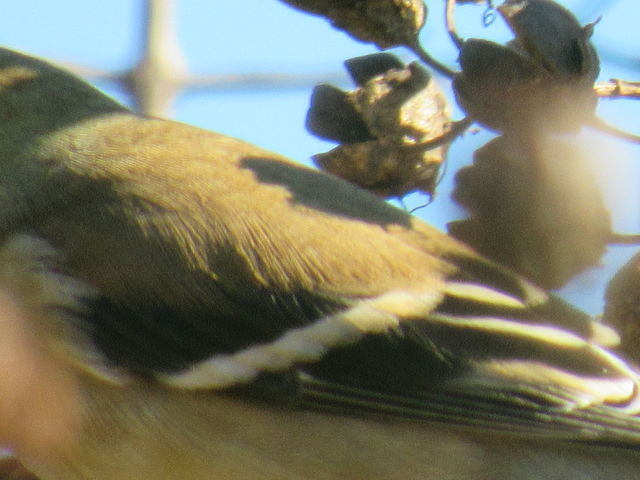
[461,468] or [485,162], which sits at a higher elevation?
[485,162]

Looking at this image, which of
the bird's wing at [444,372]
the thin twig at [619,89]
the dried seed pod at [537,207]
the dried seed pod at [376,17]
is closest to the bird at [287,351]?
the bird's wing at [444,372]

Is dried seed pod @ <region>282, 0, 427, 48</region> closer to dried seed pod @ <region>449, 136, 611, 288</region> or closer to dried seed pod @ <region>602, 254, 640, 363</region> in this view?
dried seed pod @ <region>449, 136, 611, 288</region>

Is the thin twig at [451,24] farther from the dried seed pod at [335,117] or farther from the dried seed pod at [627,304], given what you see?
the dried seed pod at [627,304]

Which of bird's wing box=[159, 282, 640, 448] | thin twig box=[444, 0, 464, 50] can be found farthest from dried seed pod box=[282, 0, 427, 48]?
bird's wing box=[159, 282, 640, 448]

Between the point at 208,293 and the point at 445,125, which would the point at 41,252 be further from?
the point at 445,125

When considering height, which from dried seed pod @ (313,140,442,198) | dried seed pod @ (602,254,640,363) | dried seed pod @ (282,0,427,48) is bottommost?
dried seed pod @ (602,254,640,363)

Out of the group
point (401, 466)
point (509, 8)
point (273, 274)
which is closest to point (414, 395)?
point (401, 466)
